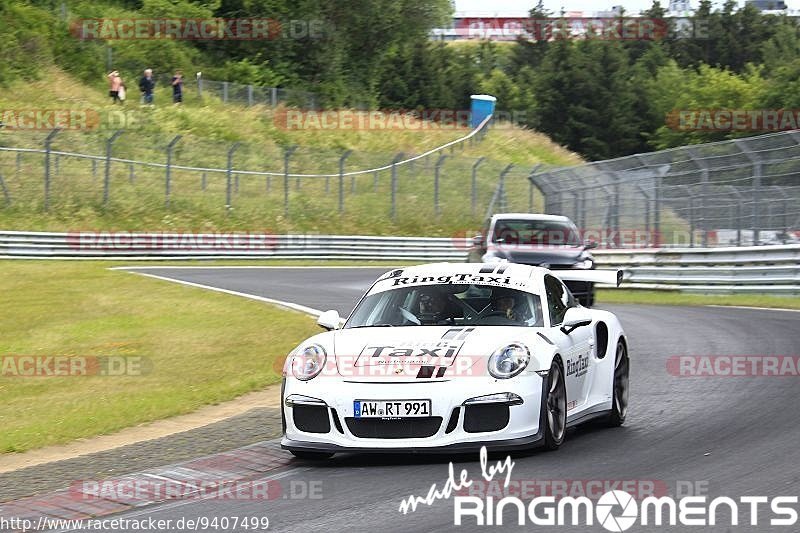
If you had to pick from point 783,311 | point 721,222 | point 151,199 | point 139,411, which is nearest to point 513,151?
point 151,199

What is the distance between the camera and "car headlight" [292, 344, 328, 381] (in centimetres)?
861

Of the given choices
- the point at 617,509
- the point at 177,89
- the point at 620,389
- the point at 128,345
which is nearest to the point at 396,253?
the point at 177,89

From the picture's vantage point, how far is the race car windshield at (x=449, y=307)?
938cm

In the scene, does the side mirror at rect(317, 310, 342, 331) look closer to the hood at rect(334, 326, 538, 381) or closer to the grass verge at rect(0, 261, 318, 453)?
the hood at rect(334, 326, 538, 381)

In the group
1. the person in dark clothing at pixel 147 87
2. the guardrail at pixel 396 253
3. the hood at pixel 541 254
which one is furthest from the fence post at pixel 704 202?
the person in dark clothing at pixel 147 87

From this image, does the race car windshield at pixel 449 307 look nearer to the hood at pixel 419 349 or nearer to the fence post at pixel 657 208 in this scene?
the hood at pixel 419 349

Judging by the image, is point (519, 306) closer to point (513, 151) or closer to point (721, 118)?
point (513, 151)

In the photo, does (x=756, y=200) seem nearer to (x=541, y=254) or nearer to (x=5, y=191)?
(x=541, y=254)

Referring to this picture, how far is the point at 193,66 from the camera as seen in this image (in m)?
63.3

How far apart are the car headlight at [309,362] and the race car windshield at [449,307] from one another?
2.43 feet

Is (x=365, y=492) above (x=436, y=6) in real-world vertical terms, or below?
below

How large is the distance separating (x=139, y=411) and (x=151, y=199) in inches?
1168

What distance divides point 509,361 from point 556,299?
5.36ft

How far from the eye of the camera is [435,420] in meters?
8.14
